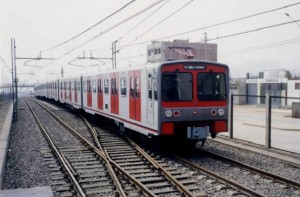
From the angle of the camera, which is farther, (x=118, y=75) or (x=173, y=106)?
(x=118, y=75)

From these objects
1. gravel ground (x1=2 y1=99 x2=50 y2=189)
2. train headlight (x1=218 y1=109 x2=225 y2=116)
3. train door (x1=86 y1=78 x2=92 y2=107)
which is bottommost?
gravel ground (x1=2 y1=99 x2=50 y2=189)

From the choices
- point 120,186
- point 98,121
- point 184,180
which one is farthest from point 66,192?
point 98,121

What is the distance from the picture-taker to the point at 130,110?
12766mm

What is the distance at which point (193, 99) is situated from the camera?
10.8 metres

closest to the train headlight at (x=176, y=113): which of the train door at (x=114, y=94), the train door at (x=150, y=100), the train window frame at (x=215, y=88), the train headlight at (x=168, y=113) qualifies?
the train headlight at (x=168, y=113)

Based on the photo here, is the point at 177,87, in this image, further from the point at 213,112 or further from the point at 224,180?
the point at 224,180

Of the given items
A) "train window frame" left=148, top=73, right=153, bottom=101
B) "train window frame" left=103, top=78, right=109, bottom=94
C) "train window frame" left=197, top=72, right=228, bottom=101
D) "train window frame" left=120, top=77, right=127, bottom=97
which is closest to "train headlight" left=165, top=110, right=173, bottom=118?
"train window frame" left=148, top=73, right=153, bottom=101

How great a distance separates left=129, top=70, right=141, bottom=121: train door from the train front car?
1.62 meters

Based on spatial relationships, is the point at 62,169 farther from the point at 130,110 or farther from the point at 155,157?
the point at 130,110

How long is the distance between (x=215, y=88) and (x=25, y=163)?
6.08 metres

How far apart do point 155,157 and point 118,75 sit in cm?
454

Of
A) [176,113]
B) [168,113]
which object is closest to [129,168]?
[168,113]

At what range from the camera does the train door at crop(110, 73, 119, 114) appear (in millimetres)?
14406

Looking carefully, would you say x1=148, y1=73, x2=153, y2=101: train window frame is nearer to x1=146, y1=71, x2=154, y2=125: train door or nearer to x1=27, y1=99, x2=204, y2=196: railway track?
x1=146, y1=71, x2=154, y2=125: train door
